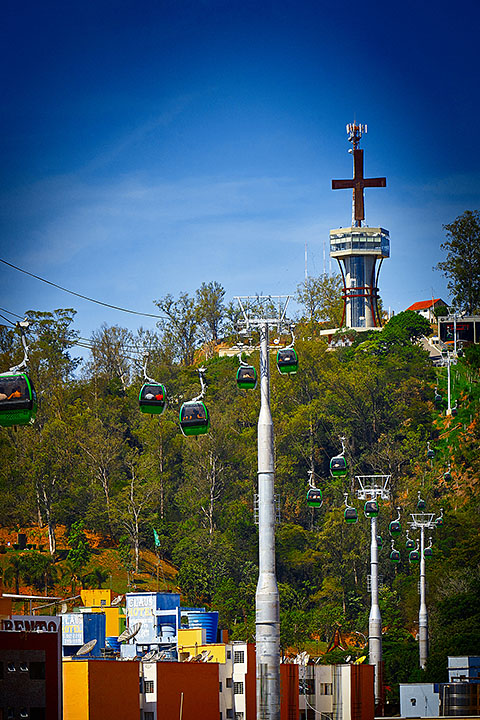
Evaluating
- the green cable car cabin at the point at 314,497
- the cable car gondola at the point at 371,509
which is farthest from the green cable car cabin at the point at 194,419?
the cable car gondola at the point at 371,509

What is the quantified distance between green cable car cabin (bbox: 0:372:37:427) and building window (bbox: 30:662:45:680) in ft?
52.7

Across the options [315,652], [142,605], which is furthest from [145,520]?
[142,605]

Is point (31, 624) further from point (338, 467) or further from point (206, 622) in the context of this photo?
point (206, 622)

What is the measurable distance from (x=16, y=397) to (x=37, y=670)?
16.5m

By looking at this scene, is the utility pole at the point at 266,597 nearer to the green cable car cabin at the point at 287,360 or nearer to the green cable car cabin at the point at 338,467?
the green cable car cabin at the point at 287,360

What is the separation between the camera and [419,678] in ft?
186

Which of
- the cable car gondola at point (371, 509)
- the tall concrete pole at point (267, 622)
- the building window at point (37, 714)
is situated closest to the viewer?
the tall concrete pole at point (267, 622)

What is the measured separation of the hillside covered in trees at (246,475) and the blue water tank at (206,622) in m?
11.4

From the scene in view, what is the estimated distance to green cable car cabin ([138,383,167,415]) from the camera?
85.7ft

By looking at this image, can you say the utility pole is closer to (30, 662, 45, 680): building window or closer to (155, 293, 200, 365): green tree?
(30, 662, 45, 680): building window

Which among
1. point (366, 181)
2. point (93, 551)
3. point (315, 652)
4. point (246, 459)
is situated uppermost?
point (366, 181)

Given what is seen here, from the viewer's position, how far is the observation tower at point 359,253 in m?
106

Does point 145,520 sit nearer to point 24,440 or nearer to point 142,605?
point 24,440

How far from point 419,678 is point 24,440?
37.1m
